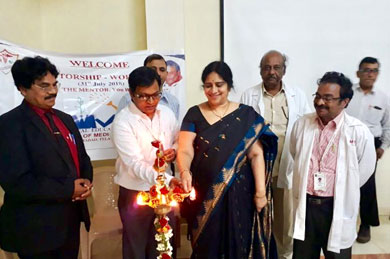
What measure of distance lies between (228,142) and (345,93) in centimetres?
73

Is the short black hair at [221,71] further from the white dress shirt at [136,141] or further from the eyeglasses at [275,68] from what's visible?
the eyeglasses at [275,68]

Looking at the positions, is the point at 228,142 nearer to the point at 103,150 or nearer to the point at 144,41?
the point at 103,150

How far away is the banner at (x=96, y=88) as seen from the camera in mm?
2684

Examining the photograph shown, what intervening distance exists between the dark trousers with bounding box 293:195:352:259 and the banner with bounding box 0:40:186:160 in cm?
158

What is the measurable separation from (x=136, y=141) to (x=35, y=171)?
519mm

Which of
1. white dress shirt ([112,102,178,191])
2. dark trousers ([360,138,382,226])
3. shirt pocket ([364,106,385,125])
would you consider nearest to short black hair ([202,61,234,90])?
white dress shirt ([112,102,178,191])

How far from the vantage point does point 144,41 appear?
3158 mm

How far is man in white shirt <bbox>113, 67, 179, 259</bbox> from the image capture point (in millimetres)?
1715

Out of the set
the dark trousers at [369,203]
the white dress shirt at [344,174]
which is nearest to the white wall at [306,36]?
the dark trousers at [369,203]

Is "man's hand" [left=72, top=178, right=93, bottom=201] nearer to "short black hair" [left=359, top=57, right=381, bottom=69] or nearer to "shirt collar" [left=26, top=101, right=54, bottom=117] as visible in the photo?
"shirt collar" [left=26, top=101, right=54, bottom=117]

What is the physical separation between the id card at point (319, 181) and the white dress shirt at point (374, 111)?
1398 mm

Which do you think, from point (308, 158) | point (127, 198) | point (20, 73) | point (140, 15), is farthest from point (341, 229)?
point (140, 15)

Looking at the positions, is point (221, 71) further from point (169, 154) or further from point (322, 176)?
point (322, 176)

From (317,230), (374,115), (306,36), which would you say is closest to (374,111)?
(374,115)
